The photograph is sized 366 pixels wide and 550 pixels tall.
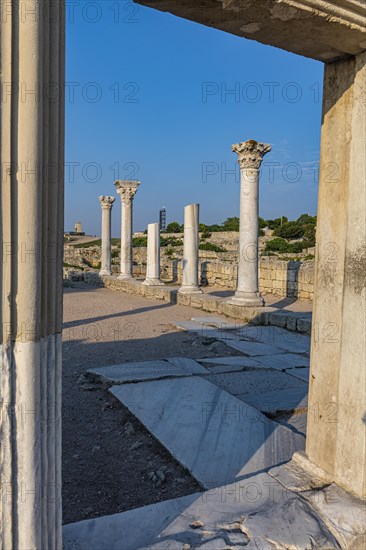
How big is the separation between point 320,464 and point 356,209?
1600mm

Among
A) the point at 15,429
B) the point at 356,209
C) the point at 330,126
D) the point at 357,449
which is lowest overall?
the point at 357,449

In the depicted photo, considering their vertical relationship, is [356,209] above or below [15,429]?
above

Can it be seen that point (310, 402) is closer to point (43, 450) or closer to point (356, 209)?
point (356, 209)

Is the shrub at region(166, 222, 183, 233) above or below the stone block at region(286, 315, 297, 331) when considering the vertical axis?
above

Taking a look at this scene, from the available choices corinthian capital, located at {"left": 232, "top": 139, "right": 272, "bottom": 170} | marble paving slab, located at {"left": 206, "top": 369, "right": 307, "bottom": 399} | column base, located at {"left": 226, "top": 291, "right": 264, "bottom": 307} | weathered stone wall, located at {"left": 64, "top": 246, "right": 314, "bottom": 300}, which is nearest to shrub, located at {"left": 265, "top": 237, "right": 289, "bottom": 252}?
weathered stone wall, located at {"left": 64, "top": 246, "right": 314, "bottom": 300}

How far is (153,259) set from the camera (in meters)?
16.1

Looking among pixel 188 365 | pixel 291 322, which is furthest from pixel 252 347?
pixel 291 322

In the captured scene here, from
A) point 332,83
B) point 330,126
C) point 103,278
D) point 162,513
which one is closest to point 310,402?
point 162,513

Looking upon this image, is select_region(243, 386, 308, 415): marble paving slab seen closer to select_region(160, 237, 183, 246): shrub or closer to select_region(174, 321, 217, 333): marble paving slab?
select_region(174, 321, 217, 333): marble paving slab

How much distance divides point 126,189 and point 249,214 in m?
8.63

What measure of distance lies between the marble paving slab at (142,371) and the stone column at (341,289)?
2.78 meters

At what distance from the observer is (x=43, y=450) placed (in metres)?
1.63

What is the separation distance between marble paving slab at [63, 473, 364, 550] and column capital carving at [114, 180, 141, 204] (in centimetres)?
1666

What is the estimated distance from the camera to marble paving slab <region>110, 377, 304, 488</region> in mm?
3297
